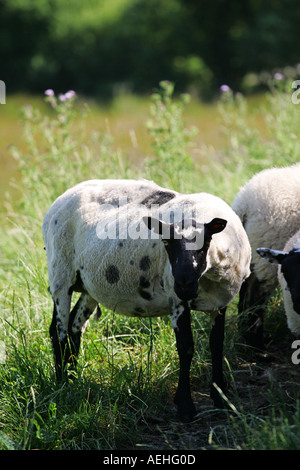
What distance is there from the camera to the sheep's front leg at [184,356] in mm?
3975

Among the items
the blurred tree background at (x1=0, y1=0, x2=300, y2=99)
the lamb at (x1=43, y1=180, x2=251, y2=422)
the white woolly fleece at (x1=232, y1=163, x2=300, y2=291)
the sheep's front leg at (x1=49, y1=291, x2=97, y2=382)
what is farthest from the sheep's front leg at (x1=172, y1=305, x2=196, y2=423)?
the blurred tree background at (x1=0, y1=0, x2=300, y2=99)

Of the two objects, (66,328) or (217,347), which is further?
(66,328)

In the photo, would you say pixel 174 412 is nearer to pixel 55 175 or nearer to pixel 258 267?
pixel 258 267

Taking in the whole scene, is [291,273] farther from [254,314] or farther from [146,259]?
[254,314]

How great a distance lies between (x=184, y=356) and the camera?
4008mm

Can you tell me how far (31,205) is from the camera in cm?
729

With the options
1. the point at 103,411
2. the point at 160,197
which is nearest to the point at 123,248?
the point at 160,197

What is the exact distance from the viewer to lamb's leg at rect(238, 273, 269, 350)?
5.03m

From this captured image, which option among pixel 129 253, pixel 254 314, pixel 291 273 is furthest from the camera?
pixel 254 314

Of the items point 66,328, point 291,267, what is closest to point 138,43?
point 66,328

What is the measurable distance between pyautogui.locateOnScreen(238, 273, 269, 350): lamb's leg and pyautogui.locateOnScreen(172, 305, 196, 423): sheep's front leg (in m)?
1.09

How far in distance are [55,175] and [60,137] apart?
598mm

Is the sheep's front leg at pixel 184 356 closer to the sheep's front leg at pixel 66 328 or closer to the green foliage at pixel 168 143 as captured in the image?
Result: the sheep's front leg at pixel 66 328

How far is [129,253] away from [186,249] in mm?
717
